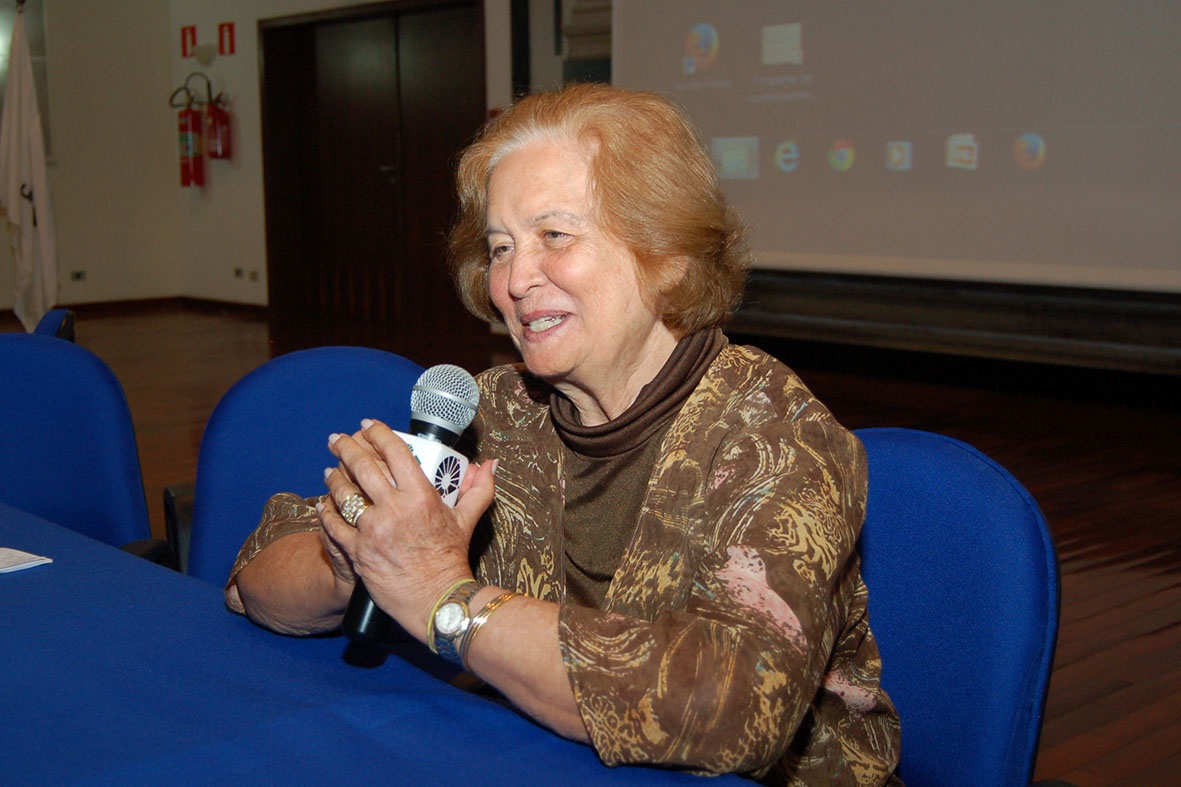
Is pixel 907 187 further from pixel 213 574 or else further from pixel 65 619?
pixel 65 619

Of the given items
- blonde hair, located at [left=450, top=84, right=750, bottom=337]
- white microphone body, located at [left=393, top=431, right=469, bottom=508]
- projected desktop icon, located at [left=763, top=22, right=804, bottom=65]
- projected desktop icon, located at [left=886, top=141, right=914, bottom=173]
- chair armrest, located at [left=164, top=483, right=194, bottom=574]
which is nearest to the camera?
white microphone body, located at [left=393, top=431, right=469, bottom=508]

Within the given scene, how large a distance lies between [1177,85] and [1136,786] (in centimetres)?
384

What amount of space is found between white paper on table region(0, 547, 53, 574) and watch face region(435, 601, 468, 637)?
622 millimetres

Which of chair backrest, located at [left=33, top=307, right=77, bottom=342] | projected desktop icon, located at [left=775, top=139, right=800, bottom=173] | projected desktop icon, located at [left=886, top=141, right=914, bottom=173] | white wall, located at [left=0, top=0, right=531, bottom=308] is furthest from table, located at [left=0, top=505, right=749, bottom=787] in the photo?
white wall, located at [left=0, top=0, right=531, bottom=308]

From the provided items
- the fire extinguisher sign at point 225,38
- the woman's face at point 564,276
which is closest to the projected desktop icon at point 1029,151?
the woman's face at point 564,276

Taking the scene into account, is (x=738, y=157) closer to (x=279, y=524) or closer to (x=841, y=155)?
(x=841, y=155)

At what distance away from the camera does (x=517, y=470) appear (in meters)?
1.38

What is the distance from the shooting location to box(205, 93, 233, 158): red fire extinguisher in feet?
33.8

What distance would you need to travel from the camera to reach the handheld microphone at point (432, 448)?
39.4 inches

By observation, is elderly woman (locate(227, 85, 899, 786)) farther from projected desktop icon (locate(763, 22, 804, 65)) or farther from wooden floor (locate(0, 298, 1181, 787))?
projected desktop icon (locate(763, 22, 804, 65))

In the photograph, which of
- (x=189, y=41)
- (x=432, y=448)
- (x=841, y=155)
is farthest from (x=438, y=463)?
(x=189, y=41)

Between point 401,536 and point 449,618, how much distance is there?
0.26ft

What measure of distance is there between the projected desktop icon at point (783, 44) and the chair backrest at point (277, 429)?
515cm

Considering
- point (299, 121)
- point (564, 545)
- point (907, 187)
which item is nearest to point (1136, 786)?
point (564, 545)
